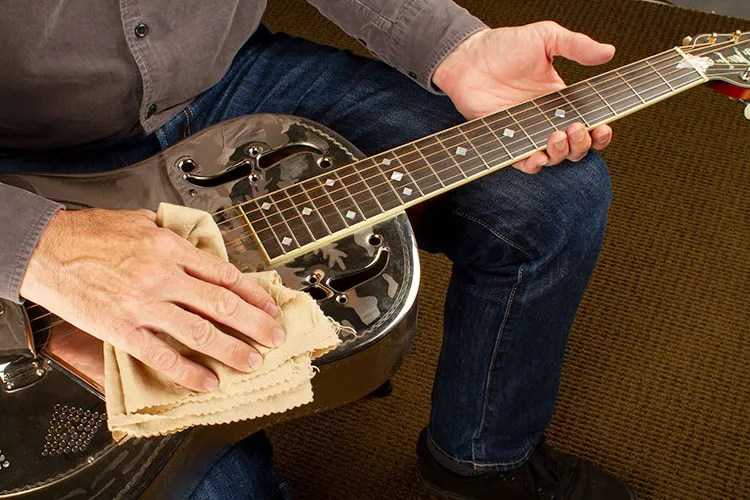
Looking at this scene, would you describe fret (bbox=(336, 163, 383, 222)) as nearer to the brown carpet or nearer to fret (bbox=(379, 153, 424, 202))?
fret (bbox=(379, 153, 424, 202))

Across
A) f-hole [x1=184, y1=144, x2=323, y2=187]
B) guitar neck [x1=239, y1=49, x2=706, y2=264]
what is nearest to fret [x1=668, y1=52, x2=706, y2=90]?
guitar neck [x1=239, y1=49, x2=706, y2=264]

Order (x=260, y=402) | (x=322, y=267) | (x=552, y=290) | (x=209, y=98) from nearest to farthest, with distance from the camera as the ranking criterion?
(x=260, y=402) < (x=322, y=267) < (x=552, y=290) < (x=209, y=98)

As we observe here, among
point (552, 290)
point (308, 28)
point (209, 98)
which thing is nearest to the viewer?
point (552, 290)

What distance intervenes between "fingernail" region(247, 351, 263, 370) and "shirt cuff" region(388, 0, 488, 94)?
47cm

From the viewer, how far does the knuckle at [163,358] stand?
27.1 inches

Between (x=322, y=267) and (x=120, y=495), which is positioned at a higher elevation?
(x=322, y=267)

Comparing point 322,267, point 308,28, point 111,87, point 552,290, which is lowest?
point 308,28

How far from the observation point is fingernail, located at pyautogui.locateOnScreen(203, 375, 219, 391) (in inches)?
27.6

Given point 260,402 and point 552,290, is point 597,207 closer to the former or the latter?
point 552,290

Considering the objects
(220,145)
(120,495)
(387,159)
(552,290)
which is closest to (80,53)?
(220,145)

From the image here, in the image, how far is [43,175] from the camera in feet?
Result: 2.87

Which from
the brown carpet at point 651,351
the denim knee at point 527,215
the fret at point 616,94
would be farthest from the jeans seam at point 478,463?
the fret at point 616,94

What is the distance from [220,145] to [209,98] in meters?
0.16

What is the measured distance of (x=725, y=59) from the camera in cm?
97
